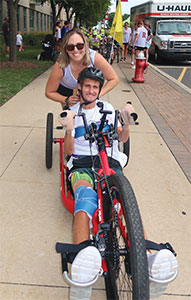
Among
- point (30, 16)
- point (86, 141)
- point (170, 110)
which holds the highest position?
point (30, 16)

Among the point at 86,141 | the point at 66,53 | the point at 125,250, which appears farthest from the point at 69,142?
the point at 66,53

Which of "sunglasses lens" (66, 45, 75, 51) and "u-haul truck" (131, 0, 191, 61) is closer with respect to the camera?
"sunglasses lens" (66, 45, 75, 51)

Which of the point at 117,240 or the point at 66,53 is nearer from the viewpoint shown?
the point at 117,240

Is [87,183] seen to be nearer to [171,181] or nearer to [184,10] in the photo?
[171,181]

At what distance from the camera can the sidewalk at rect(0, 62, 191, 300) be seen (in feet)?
7.63

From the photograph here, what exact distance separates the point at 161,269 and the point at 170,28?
16665mm

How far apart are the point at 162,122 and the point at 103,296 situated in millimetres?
4520

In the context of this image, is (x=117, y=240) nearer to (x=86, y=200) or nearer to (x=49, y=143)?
(x=86, y=200)

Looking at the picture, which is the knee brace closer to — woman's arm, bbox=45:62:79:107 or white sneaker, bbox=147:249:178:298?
white sneaker, bbox=147:249:178:298

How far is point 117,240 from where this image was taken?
1.97 metres

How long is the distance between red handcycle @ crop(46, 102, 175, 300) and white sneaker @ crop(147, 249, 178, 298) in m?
0.10

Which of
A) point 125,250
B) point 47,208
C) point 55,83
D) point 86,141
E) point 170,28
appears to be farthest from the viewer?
point 170,28

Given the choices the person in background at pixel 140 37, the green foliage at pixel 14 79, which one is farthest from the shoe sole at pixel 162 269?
the person in background at pixel 140 37

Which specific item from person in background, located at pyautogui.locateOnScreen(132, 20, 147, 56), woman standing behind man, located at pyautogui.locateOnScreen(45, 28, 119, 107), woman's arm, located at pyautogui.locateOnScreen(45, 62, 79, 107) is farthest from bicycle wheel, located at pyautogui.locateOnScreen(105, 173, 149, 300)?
person in background, located at pyautogui.locateOnScreen(132, 20, 147, 56)
